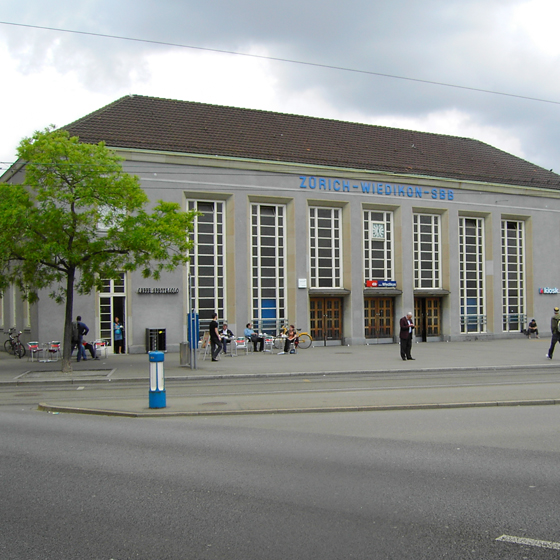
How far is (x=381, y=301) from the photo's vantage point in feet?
103

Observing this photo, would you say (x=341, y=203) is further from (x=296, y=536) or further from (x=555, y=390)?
(x=296, y=536)

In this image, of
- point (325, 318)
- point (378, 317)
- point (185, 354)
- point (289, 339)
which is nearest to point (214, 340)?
point (185, 354)

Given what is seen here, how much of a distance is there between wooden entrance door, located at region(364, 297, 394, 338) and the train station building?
0.07 metres

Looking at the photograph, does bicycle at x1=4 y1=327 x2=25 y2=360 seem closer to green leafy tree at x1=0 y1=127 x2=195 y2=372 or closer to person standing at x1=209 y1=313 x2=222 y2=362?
green leafy tree at x1=0 y1=127 x2=195 y2=372

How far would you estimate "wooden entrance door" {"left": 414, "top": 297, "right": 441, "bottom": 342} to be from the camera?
32.4 metres

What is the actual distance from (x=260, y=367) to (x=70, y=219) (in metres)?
7.12

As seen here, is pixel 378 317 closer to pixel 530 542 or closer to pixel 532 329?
pixel 532 329

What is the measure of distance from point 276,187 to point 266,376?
13210 mm

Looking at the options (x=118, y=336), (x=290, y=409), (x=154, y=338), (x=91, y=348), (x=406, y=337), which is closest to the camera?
(x=290, y=409)

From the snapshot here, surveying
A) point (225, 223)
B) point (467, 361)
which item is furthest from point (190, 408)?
point (225, 223)

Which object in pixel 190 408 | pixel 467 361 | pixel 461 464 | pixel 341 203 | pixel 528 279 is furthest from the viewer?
pixel 528 279

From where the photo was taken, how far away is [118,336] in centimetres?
2530

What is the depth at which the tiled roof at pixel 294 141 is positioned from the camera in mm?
27062

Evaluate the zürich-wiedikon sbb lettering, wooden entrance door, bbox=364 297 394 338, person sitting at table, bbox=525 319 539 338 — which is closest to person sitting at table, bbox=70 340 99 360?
the zürich-wiedikon sbb lettering
